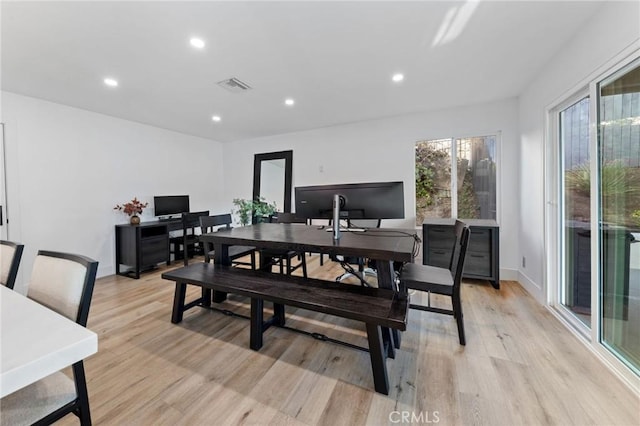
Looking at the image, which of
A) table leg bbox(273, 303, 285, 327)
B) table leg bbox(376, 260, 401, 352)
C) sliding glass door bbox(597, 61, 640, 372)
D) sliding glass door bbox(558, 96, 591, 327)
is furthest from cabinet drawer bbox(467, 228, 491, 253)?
table leg bbox(273, 303, 285, 327)

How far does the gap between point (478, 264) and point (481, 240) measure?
1.00 feet

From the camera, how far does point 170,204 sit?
14.9 ft

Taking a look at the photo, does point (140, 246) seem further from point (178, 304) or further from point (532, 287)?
point (532, 287)

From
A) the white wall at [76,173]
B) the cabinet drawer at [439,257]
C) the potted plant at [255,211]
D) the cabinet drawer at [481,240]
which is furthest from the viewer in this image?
the potted plant at [255,211]

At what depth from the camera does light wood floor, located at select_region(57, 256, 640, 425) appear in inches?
53.6

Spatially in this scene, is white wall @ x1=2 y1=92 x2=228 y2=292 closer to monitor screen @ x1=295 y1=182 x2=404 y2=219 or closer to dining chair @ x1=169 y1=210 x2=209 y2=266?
dining chair @ x1=169 y1=210 x2=209 y2=266

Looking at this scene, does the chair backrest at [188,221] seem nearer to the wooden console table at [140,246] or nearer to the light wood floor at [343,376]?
the wooden console table at [140,246]

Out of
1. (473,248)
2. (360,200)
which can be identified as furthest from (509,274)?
(360,200)

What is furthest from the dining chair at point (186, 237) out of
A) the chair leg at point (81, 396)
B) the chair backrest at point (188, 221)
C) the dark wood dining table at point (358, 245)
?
the chair leg at point (81, 396)

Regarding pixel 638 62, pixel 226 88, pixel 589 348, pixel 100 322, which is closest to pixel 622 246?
pixel 589 348

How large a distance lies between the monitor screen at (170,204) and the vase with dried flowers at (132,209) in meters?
0.24

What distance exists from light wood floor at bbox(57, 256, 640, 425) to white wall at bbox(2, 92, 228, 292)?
170cm

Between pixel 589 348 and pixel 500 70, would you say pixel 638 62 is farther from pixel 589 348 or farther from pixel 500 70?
pixel 589 348

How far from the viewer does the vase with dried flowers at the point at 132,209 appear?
390 centimetres
